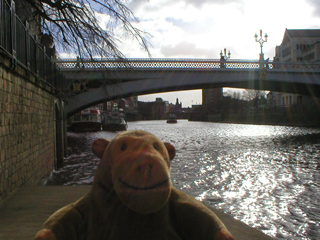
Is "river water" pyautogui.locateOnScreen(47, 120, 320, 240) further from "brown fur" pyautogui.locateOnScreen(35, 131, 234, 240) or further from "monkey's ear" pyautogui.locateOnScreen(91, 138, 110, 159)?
"monkey's ear" pyautogui.locateOnScreen(91, 138, 110, 159)

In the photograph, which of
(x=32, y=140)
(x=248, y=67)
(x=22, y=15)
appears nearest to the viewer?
(x=32, y=140)

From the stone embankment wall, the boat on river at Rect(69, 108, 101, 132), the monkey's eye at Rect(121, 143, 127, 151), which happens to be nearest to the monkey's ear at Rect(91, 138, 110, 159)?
the monkey's eye at Rect(121, 143, 127, 151)

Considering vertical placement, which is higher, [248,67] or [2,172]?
[248,67]

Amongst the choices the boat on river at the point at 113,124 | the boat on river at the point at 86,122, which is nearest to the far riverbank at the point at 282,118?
the boat on river at the point at 113,124

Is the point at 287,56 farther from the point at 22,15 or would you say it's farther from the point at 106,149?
the point at 106,149

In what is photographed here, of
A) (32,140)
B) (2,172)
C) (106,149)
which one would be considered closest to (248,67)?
(32,140)

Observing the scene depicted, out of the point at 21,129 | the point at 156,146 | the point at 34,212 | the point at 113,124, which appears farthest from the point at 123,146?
the point at 113,124

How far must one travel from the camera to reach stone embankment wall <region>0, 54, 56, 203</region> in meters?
4.37

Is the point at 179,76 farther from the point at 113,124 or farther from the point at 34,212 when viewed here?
the point at 34,212

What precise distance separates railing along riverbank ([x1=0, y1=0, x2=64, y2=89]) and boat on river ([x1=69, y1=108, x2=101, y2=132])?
26452 millimetres

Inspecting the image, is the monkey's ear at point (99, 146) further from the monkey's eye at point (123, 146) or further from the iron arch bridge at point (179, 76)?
the iron arch bridge at point (179, 76)

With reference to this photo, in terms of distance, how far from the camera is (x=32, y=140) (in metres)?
6.25

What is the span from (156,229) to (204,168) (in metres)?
8.36

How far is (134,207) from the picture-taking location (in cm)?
157
